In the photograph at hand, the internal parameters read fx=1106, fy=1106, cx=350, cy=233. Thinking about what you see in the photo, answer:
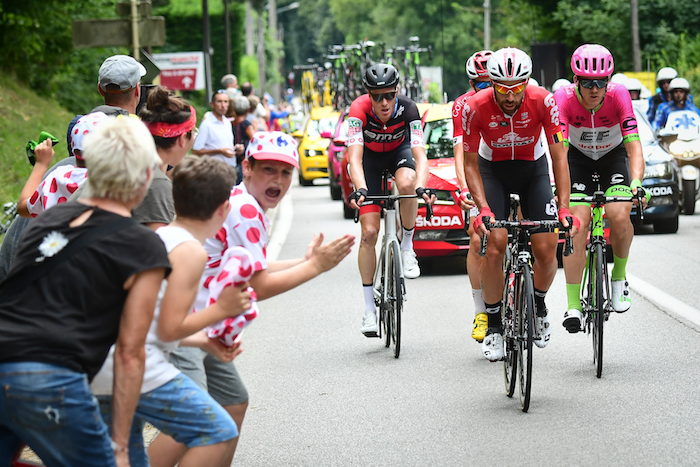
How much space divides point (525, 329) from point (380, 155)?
8.43ft

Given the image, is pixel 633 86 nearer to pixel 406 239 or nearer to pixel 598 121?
pixel 406 239

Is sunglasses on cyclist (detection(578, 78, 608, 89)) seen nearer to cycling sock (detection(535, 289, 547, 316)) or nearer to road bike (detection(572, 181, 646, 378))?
road bike (detection(572, 181, 646, 378))

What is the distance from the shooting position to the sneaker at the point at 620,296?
7574mm

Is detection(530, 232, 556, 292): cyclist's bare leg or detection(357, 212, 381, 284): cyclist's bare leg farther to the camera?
detection(357, 212, 381, 284): cyclist's bare leg

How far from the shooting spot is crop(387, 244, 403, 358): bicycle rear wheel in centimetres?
785

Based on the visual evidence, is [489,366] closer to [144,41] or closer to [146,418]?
[146,418]

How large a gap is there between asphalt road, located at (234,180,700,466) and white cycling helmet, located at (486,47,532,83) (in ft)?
6.27

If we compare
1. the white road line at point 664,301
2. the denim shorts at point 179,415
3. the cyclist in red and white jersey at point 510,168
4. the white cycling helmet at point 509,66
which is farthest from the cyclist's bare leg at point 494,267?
the denim shorts at point 179,415

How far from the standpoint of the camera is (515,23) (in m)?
55.3

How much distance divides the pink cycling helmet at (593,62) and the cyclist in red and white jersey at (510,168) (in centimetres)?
61

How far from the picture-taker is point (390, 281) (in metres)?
8.09

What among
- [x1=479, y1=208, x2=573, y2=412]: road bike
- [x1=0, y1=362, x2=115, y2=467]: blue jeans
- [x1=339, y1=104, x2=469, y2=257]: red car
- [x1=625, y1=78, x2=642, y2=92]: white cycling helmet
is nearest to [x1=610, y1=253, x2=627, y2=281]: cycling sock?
[x1=479, y1=208, x2=573, y2=412]: road bike

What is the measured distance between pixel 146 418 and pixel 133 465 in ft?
0.54

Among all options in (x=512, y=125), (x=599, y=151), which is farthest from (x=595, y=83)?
(x=512, y=125)
